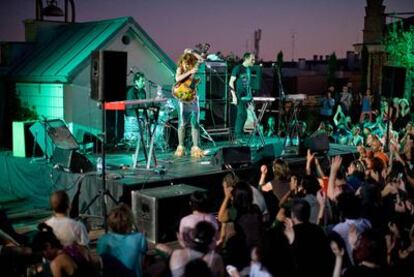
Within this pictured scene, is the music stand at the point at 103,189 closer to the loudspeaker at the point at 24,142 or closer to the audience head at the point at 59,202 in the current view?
the audience head at the point at 59,202

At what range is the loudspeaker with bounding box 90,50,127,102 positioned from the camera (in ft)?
21.8

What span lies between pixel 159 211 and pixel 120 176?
4.81 feet

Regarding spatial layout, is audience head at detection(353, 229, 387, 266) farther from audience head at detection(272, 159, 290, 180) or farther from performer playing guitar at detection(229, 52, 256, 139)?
performer playing guitar at detection(229, 52, 256, 139)

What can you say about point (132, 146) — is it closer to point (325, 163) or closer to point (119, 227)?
point (325, 163)

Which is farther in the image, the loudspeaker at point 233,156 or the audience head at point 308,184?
the loudspeaker at point 233,156

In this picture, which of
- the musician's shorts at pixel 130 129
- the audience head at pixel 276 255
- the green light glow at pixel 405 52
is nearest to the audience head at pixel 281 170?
the audience head at pixel 276 255

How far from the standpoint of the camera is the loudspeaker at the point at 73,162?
776 cm

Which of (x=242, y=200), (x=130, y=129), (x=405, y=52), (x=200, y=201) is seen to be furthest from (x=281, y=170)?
(x=405, y=52)

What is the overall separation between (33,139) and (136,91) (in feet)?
7.46

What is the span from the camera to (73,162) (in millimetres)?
7766

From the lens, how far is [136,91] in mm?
10367

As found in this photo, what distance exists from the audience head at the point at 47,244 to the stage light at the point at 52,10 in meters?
9.96

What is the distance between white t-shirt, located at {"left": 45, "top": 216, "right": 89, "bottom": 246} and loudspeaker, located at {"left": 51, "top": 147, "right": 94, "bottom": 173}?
362cm

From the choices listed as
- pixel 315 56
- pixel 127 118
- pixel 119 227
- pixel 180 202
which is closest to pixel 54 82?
pixel 127 118
